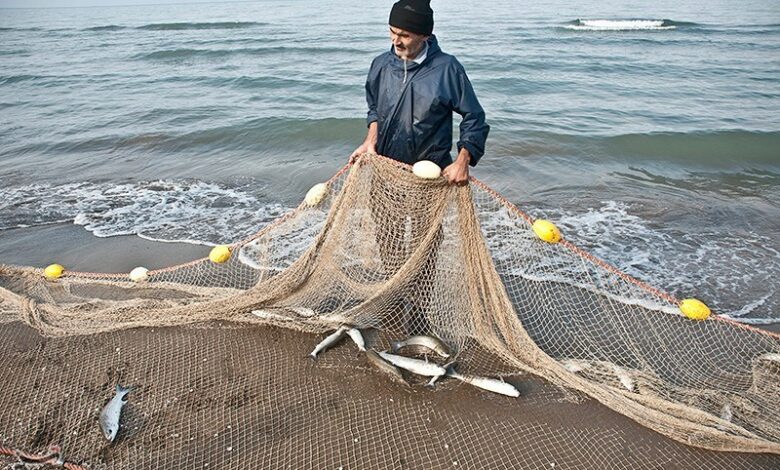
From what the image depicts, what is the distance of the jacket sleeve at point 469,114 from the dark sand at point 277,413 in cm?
171

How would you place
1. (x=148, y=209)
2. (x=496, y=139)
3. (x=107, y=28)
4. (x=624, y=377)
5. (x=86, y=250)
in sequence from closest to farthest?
1. (x=624, y=377)
2. (x=86, y=250)
3. (x=148, y=209)
4. (x=496, y=139)
5. (x=107, y=28)

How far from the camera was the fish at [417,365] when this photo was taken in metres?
3.76

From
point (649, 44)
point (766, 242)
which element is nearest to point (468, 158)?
point (766, 242)

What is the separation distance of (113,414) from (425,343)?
2225mm

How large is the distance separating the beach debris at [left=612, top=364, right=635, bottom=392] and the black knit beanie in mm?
2774

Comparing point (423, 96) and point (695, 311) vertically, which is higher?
point (423, 96)

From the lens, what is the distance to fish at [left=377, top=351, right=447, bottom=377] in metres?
3.76

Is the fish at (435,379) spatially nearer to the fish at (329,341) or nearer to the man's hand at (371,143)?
the fish at (329,341)

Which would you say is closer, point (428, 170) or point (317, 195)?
point (428, 170)

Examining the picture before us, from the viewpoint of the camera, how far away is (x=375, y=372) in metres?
3.84

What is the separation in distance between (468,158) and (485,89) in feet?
42.3

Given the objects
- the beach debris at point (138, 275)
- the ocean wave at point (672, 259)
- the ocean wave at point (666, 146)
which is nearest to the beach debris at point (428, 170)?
the ocean wave at point (672, 259)

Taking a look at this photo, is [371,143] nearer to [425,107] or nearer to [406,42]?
[425,107]

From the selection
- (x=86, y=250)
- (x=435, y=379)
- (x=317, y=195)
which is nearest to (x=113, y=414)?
(x=317, y=195)
